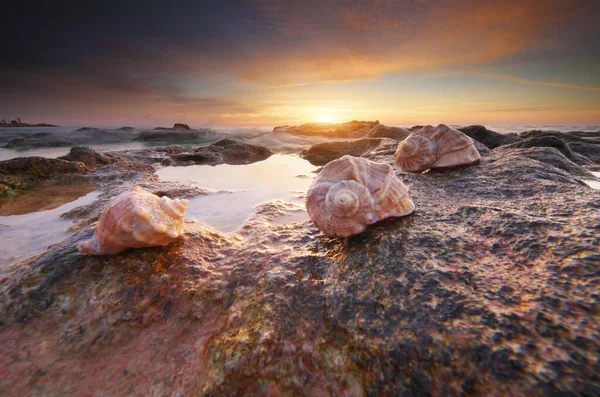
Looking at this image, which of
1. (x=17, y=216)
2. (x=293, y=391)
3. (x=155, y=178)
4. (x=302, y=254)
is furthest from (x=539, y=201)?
(x=155, y=178)

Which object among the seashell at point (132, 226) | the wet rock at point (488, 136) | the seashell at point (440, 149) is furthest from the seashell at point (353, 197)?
the wet rock at point (488, 136)

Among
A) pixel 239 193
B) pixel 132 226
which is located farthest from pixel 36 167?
pixel 132 226

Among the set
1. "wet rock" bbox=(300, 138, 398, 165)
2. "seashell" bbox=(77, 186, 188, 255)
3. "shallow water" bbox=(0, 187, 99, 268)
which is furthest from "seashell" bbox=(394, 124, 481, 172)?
"wet rock" bbox=(300, 138, 398, 165)

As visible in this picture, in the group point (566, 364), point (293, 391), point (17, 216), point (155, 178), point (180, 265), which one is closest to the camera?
point (566, 364)

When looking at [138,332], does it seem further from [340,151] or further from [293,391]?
[340,151]

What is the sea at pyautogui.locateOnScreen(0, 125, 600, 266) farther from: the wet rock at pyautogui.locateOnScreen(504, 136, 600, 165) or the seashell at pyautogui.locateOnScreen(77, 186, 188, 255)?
the wet rock at pyautogui.locateOnScreen(504, 136, 600, 165)

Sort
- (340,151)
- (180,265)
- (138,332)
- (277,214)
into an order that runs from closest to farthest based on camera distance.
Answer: (138,332) → (180,265) → (277,214) → (340,151)

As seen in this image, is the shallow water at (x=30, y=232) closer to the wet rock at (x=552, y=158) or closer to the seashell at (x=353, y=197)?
the seashell at (x=353, y=197)
